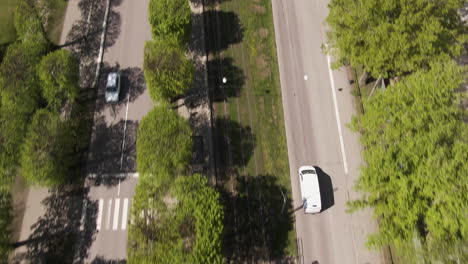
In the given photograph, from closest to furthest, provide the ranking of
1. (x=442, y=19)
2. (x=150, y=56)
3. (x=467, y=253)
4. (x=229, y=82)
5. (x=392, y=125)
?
1. (x=467, y=253)
2. (x=392, y=125)
3. (x=442, y=19)
4. (x=150, y=56)
5. (x=229, y=82)

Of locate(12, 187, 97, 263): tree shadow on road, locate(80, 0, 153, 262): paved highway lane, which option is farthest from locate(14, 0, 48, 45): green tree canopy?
locate(12, 187, 97, 263): tree shadow on road

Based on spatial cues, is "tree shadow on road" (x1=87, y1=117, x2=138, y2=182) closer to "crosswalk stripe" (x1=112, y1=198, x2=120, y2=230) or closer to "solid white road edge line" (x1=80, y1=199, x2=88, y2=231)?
"crosswalk stripe" (x1=112, y1=198, x2=120, y2=230)

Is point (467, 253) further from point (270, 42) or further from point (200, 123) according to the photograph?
point (270, 42)

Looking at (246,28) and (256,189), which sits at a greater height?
(246,28)

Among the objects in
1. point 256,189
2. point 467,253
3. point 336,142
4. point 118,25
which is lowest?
point 467,253

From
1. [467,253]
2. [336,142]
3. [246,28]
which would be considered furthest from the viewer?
[246,28]

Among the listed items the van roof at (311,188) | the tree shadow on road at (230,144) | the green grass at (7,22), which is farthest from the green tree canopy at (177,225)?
the green grass at (7,22)

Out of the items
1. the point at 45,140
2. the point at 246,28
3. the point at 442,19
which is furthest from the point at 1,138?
the point at 442,19
